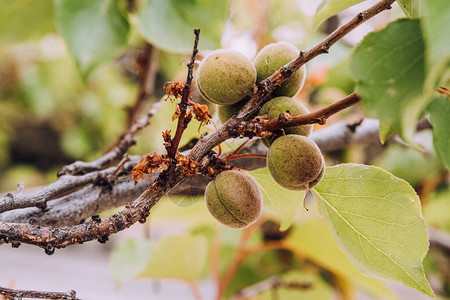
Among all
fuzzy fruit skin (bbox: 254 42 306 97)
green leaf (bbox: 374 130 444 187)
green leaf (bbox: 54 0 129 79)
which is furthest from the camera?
green leaf (bbox: 374 130 444 187)

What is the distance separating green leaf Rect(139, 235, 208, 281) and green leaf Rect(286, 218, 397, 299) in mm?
256

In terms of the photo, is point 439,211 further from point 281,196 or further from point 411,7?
point 411,7

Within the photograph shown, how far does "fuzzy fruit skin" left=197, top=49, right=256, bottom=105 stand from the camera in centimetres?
43

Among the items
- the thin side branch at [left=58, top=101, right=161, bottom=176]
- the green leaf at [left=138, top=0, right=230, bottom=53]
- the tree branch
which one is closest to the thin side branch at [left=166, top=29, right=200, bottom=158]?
the tree branch

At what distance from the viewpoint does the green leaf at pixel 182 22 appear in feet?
2.55

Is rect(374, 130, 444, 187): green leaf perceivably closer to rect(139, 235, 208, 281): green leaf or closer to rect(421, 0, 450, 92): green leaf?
rect(139, 235, 208, 281): green leaf

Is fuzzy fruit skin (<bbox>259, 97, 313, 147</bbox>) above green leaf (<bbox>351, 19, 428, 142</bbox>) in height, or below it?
above

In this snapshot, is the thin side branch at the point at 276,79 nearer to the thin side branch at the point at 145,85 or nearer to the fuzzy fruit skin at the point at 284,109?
the fuzzy fruit skin at the point at 284,109

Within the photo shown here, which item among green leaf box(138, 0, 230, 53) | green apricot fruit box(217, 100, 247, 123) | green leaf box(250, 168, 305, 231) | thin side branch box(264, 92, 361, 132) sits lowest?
green leaf box(250, 168, 305, 231)

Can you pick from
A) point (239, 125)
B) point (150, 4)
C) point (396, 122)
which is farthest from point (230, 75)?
point (150, 4)

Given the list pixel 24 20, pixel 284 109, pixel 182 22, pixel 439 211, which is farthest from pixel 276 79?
pixel 439 211

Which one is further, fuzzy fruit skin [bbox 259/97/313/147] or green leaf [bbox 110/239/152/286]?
green leaf [bbox 110/239/152/286]

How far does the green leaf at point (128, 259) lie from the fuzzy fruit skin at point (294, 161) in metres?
0.46

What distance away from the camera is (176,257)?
2.78 ft
